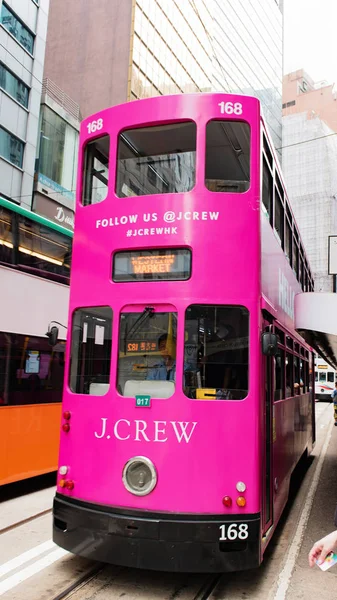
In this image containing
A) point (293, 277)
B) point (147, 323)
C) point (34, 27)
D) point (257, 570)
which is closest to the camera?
point (147, 323)

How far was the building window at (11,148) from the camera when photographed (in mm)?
20312

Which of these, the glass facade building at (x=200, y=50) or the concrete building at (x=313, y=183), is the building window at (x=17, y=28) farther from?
the concrete building at (x=313, y=183)

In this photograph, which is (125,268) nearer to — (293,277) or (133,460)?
(133,460)

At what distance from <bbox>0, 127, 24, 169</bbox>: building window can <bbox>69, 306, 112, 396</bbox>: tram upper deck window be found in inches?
682

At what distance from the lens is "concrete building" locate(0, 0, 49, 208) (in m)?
20.4

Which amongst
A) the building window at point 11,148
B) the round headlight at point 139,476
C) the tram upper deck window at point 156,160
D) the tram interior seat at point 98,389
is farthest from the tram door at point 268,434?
the building window at point 11,148

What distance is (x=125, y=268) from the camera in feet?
15.3

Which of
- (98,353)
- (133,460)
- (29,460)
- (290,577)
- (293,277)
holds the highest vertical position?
(293,277)

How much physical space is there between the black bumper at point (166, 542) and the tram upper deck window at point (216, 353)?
963 mm

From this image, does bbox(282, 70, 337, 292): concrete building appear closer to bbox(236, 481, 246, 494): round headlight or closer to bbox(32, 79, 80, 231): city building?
bbox(32, 79, 80, 231): city building

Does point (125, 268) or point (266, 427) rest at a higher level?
point (125, 268)

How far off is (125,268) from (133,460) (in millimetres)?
1623

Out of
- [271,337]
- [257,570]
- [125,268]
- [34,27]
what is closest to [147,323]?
[125,268]

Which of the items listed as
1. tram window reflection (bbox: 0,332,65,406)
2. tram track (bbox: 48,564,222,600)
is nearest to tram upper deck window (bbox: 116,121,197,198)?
tram window reflection (bbox: 0,332,65,406)
